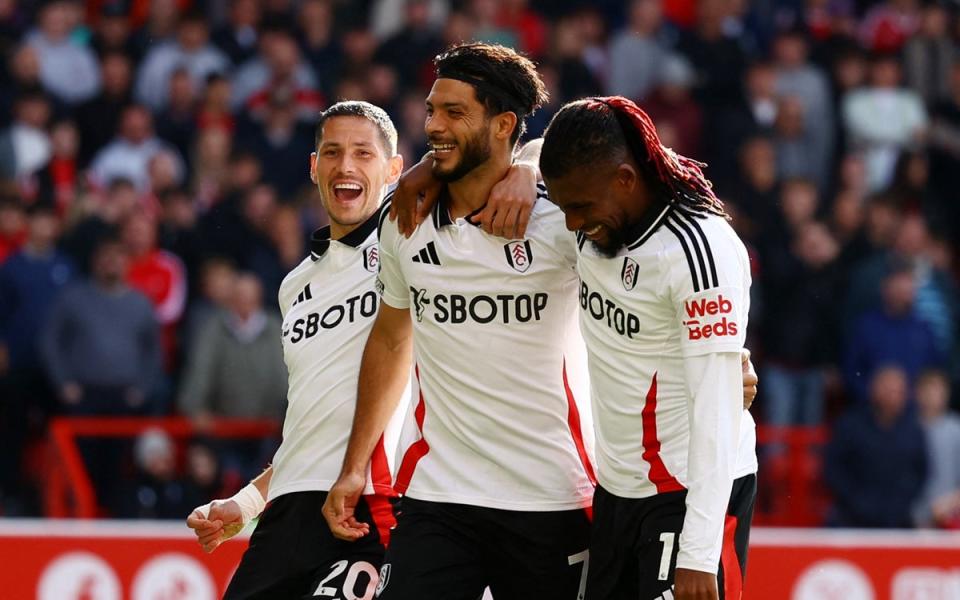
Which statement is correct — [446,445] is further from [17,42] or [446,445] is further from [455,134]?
[17,42]

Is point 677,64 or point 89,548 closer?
point 89,548

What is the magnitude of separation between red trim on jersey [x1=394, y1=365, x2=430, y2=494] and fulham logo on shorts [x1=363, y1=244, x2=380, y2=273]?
56 centimetres

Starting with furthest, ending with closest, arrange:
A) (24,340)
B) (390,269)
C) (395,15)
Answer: (395,15) → (24,340) → (390,269)

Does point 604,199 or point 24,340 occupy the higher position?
point 604,199

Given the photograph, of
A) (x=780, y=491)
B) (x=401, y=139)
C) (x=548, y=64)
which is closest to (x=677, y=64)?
(x=548, y=64)

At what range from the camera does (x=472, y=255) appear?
224 inches

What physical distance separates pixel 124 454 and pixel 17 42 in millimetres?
4219

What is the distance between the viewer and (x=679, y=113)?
45.1 feet

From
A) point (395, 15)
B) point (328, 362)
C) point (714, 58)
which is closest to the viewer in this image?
point (328, 362)

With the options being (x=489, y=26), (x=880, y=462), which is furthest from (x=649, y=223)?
(x=489, y=26)

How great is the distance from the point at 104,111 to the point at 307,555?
841 centimetres

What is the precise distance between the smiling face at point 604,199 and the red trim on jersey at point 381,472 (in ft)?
4.22

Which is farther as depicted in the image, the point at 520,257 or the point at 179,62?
the point at 179,62

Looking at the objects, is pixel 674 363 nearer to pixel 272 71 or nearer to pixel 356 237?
pixel 356 237
